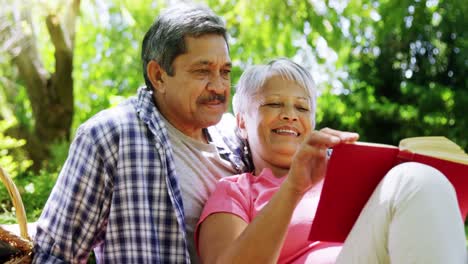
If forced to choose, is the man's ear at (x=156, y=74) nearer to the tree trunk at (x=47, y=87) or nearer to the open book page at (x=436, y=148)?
the open book page at (x=436, y=148)

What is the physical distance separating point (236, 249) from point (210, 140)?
2.21 feet

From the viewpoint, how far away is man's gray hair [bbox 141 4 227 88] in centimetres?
244

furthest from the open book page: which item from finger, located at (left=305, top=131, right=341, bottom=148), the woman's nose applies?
the woman's nose

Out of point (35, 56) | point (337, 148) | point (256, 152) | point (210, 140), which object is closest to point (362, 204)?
point (337, 148)

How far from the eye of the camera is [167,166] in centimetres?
234

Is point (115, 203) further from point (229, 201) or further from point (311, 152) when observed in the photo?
point (311, 152)

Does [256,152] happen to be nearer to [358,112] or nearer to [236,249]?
[236,249]

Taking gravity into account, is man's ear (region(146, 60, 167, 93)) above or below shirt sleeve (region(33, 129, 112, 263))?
above

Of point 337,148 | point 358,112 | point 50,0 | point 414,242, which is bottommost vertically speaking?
point 358,112

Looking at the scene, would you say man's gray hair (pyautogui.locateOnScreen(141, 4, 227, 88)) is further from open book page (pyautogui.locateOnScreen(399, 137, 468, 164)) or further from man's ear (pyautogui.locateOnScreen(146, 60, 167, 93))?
open book page (pyautogui.locateOnScreen(399, 137, 468, 164))

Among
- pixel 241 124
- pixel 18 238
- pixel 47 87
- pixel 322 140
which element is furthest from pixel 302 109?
pixel 47 87

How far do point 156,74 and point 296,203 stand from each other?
79cm

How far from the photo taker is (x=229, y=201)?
231 centimetres

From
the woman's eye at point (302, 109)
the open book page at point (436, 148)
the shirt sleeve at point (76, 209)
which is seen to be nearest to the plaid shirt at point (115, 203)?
the shirt sleeve at point (76, 209)
